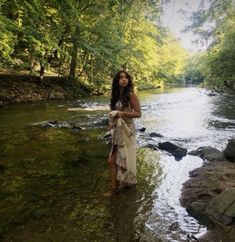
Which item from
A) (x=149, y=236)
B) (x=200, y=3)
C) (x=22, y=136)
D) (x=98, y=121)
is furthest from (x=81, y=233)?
(x=98, y=121)

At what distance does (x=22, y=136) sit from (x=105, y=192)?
716 cm

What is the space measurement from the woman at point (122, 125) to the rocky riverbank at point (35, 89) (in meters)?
17.9

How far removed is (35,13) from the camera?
77.1 feet

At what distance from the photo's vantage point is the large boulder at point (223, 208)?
5.86 metres

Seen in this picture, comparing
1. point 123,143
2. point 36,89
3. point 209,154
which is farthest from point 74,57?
point 123,143

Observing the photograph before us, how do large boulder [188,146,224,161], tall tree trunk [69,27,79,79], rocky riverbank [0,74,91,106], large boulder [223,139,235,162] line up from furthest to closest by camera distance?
tall tree trunk [69,27,79,79] → rocky riverbank [0,74,91,106] → large boulder [188,146,224,161] → large boulder [223,139,235,162]

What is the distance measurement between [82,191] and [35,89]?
74.8 feet

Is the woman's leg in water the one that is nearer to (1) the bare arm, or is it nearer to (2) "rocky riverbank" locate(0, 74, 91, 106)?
(1) the bare arm

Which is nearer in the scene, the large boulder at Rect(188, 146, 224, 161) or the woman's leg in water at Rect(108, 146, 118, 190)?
the woman's leg in water at Rect(108, 146, 118, 190)

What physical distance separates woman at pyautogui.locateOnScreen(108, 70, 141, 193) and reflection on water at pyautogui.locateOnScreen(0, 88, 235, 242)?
21.6 inches

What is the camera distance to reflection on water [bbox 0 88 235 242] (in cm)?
568

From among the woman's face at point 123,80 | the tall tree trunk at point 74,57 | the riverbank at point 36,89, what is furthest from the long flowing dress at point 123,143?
the tall tree trunk at point 74,57

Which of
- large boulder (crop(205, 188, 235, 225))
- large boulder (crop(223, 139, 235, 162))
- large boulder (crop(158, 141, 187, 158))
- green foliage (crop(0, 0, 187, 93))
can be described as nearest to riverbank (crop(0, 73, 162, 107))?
green foliage (crop(0, 0, 187, 93))

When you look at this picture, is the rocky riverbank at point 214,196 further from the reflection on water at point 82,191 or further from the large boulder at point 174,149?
the large boulder at point 174,149
